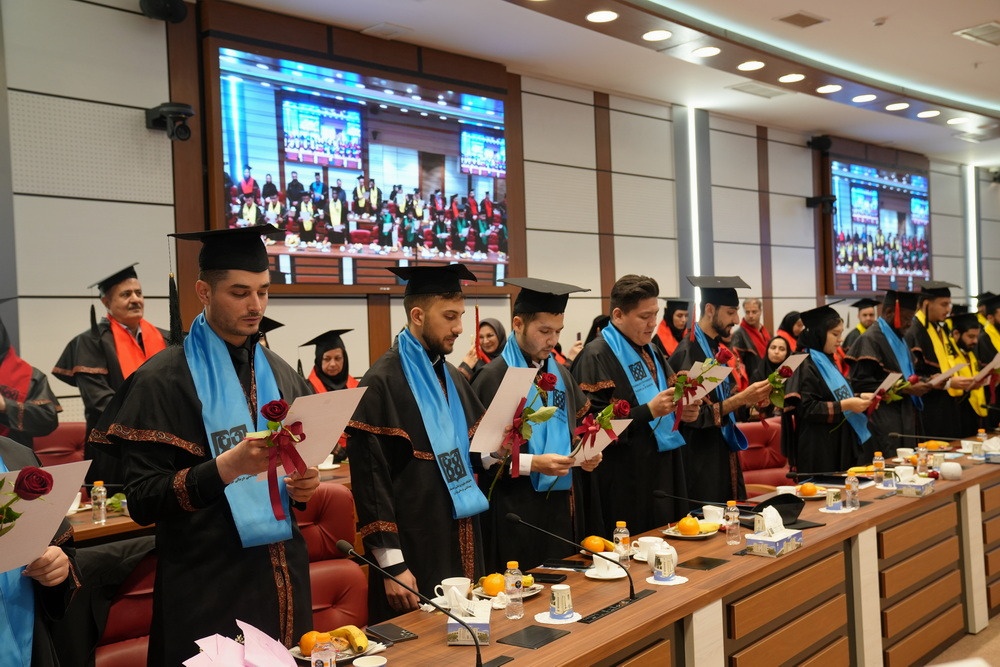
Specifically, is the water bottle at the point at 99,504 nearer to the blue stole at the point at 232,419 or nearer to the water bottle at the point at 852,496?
the blue stole at the point at 232,419

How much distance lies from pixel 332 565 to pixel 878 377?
4.11m

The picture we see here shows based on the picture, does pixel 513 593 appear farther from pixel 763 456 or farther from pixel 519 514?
pixel 763 456

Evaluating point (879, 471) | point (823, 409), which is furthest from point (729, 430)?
point (823, 409)

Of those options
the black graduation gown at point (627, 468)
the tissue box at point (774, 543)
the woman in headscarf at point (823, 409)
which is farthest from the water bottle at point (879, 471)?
the tissue box at point (774, 543)

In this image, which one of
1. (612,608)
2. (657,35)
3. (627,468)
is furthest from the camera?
(657,35)

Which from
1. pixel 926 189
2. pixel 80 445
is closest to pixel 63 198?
pixel 80 445

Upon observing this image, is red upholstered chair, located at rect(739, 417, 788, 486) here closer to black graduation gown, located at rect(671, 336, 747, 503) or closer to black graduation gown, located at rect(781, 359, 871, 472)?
black graduation gown, located at rect(781, 359, 871, 472)

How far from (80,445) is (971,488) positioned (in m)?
Result: 4.72

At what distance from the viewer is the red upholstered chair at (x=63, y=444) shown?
500cm

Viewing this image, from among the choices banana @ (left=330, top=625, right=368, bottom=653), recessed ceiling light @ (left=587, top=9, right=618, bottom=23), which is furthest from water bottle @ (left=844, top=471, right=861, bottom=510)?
recessed ceiling light @ (left=587, top=9, right=618, bottom=23)

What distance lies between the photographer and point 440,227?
7348 mm

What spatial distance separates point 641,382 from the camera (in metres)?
4.01

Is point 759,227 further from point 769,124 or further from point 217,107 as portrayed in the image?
point 217,107

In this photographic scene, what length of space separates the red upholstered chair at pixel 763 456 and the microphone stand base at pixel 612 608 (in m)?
3.22
